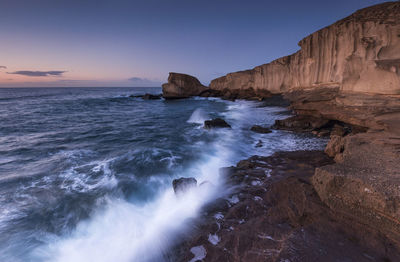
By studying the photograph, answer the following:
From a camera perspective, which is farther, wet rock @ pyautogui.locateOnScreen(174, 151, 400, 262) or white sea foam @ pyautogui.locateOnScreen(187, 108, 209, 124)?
white sea foam @ pyautogui.locateOnScreen(187, 108, 209, 124)

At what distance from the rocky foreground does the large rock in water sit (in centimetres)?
2787

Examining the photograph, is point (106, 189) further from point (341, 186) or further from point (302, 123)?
point (302, 123)

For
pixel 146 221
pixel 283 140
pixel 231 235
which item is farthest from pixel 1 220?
pixel 283 140

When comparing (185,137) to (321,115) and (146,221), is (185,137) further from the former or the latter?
(321,115)

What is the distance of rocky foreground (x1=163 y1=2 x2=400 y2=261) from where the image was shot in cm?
249

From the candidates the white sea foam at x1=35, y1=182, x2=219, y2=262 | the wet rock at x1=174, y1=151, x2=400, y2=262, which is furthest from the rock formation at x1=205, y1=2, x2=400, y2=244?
the white sea foam at x1=35, y1=182, x2=219, y2=262

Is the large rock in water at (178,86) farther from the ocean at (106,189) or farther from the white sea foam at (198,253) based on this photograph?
the white sea foam at (198,253)

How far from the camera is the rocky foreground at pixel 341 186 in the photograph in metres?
2.49

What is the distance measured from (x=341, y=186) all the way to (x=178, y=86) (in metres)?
33.9

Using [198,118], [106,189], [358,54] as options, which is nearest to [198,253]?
[106,189]

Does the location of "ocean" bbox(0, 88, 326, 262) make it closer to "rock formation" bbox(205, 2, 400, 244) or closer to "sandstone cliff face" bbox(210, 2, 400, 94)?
"rock formation" bbox(205, 2, 400, 244)

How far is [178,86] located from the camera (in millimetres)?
34875

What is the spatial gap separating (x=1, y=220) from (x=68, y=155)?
3.66 m

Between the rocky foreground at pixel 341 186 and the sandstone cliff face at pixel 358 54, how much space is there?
33 millimetres
